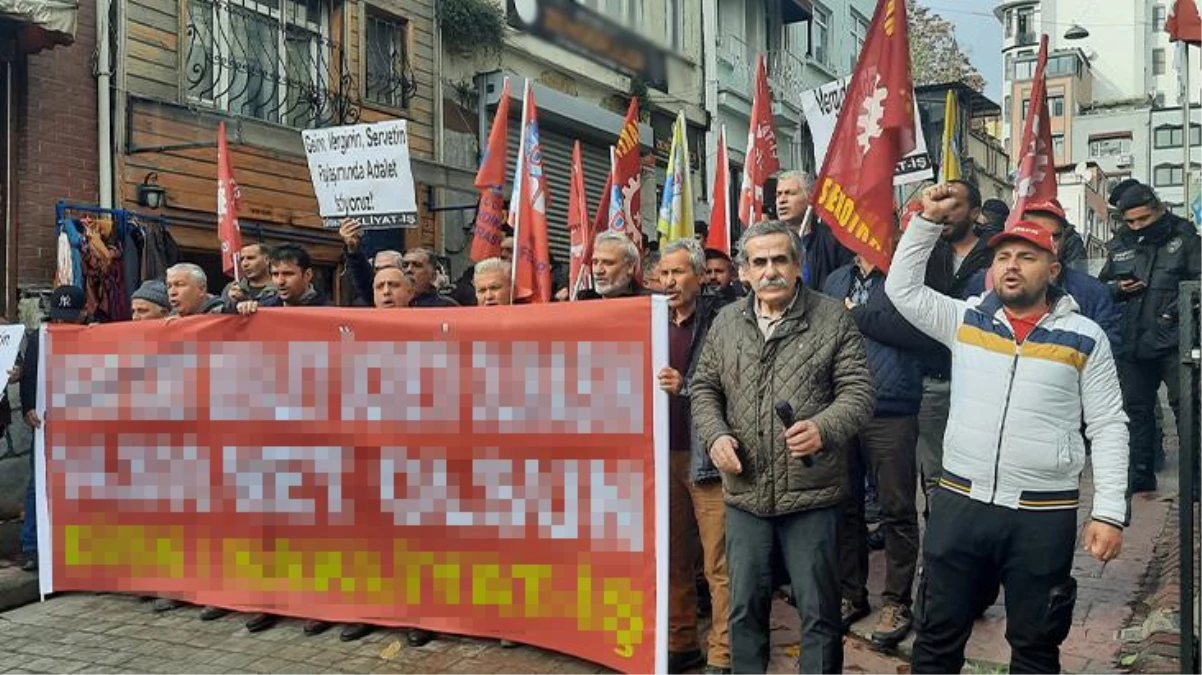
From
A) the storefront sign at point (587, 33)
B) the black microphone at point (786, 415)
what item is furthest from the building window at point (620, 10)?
the black microphone at point (786, 415)

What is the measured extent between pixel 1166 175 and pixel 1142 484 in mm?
83873

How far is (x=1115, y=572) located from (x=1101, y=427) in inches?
109

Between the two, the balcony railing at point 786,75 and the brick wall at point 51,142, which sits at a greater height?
the balcony railing at point 786,75

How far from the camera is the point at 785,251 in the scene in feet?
13.1

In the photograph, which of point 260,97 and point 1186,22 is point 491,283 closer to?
point 1186,22

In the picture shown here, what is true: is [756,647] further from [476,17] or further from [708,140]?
[708,140]

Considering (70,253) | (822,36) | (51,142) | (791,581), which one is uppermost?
(822,36)

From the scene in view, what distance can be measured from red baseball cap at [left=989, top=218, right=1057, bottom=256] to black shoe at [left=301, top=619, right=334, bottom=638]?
11.9ft

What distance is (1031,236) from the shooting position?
12.1 feet

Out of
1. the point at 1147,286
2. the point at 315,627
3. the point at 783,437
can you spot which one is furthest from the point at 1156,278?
the point at 315,627

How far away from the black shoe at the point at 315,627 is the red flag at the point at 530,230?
206 cm

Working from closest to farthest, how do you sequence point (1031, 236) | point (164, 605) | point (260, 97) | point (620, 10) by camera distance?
point (620, 10) → point (1031, 236) → point (164, 605) → point (260, 97)

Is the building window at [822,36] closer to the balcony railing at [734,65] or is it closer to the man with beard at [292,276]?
the balcony railing at [734,65]

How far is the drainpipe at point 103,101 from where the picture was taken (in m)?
9.62
